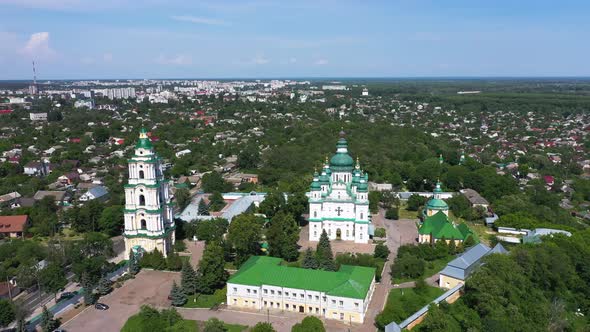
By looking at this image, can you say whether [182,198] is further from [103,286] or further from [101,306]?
[101,306]

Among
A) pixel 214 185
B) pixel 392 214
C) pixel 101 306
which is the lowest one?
pixel 101 306

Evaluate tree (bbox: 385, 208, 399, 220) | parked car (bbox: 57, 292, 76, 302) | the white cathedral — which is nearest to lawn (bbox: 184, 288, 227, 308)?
parked car (bbox: 57, 292, 76, 302)

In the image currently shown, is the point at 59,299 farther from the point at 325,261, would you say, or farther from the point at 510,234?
the point at 510,234

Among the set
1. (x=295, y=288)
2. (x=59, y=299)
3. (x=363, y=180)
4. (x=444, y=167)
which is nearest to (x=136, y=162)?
(x=59, y=299)

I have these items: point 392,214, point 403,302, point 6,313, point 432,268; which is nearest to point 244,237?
point 403,302

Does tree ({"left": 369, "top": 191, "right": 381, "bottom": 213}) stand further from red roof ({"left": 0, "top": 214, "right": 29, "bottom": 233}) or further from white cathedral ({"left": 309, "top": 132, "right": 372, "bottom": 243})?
red roof ({"left": 0, "top": 214, "right": 29, "bottom": 233})

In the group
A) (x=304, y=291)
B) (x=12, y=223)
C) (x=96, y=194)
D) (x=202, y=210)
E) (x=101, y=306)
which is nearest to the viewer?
(x=304, y=291)

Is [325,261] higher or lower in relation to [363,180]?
lower

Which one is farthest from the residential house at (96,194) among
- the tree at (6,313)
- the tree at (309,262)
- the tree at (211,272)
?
the tree at (309,262)
